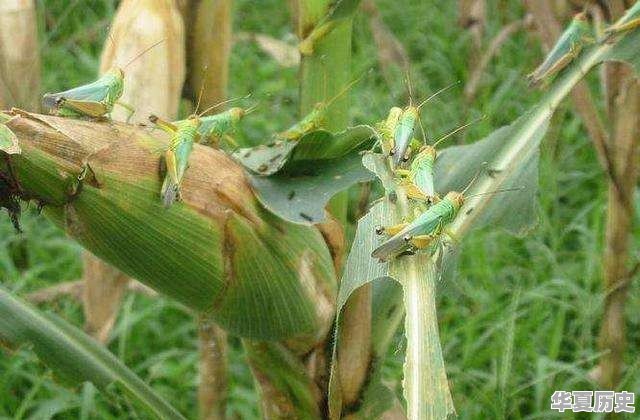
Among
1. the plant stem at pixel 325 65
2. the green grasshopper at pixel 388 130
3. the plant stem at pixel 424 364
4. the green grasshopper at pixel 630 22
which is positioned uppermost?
the green grasshopper at pixel 630 22

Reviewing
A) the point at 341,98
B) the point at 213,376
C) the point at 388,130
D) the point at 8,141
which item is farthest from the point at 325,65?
the point at 213,376

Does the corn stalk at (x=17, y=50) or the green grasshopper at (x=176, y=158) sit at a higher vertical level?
the corn stalk at (x=17, y=50)

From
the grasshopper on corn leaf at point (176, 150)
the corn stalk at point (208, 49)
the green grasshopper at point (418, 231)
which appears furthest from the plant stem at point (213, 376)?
the green grasshopper at point (418, 231)

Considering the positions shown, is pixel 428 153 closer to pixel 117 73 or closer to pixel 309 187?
pixel 309 187

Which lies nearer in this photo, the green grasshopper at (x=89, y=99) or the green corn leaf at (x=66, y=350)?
the green grasshopper at (x=89, y=99)

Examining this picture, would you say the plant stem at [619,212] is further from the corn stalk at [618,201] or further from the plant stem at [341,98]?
the plant stem at [341,98]

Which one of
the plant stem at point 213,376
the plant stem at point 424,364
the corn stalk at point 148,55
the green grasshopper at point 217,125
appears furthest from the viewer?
the plant stem at point 213,376

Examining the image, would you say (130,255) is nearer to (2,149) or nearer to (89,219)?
(89,219)

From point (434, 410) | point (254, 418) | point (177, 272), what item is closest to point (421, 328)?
point (434, 410)
